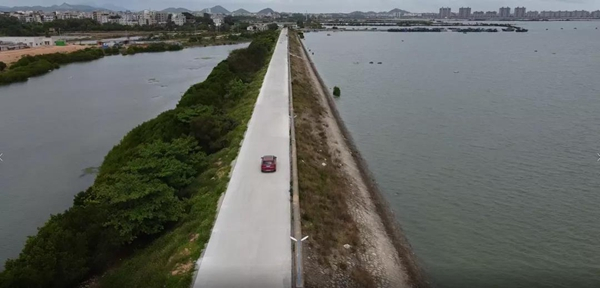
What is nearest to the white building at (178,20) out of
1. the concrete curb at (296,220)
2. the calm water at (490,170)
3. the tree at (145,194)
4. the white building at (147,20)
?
the white building at (147,20)

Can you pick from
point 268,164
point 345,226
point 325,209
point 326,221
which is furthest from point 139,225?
point 345,226

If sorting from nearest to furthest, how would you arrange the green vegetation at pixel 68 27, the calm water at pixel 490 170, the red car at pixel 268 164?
1. the calm water at pixel 490 170
2. the red car at pixel 268 164
3. the green vegetation at pixel 68 27

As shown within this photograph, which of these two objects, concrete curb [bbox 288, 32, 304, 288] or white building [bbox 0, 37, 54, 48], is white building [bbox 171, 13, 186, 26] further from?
concrete curb [bbox 288, 32, 304, 288]

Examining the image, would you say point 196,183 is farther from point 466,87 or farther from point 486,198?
point 466,87

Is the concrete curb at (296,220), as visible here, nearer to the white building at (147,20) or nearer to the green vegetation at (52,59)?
the green vegetation at (52,59)

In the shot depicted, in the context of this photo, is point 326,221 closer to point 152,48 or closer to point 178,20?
point 152,48

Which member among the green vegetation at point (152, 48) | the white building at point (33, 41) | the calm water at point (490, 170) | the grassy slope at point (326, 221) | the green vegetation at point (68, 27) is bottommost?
the calm water at point (490, 170)

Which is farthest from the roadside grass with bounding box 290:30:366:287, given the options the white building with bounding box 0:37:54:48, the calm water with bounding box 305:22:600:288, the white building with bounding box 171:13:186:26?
the white building with bounding box 171:13:186:26

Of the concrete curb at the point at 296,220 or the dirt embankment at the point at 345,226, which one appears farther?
the dirt embankment at the point at 345,226

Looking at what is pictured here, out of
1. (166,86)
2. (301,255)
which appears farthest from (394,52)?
(301,255)
